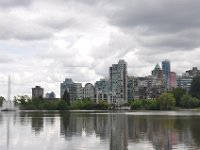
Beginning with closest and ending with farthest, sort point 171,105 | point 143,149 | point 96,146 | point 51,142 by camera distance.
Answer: point 143,149 < point 96,146 < point 51,142 < point 171,105

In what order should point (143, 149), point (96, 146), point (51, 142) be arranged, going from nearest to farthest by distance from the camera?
point (143, 149), point (96, 146), point (51, 142)

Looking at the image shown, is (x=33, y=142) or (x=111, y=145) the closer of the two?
(x=111, y=145)

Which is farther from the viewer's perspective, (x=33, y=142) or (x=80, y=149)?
(x=33, y=142)

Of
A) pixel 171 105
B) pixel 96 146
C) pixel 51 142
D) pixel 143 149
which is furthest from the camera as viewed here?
pixel 171 105

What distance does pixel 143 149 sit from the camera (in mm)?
35156

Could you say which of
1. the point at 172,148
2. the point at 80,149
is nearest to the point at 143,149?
the point at 172,148

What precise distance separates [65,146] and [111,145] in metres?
3.98

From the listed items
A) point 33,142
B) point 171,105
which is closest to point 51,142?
point 33,142

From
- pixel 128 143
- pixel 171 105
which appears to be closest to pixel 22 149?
pixel 128 143

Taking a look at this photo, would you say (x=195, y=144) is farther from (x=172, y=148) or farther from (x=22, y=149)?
(x=22, y=149)

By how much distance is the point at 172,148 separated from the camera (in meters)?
35.5

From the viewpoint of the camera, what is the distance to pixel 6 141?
4209cm

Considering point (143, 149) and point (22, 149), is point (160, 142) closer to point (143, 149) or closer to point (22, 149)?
point (143, 149)

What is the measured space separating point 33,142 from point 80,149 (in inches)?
300
